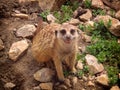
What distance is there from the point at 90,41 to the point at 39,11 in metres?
1.09

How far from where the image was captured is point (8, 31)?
492 centimetres

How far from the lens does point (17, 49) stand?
14.9 ft

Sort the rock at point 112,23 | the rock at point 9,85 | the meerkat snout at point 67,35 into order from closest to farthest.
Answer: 1. the meerkat snout at point 67,35
2. the rock at point 9,85
3. the rock at point 112,23

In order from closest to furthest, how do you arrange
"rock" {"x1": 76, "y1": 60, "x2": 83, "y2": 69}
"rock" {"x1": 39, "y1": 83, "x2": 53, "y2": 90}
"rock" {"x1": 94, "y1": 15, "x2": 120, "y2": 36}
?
"rock" {"x1": 39, "y1": 83, "x2": 53, "y2": 90}
"rock" {"x1": 76, "y1": 60, "x2": 83, "y2": 69}
"rock" {"x1": 94, "y1": 15, "x2": 120, "y2": 36}

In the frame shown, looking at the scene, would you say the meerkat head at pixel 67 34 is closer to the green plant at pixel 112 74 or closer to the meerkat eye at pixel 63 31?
the meerkat eye at pixel 63 31

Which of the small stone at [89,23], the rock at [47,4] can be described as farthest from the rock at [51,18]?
the small stone at [89,23]

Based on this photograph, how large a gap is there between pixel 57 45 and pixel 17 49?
0.77 meters

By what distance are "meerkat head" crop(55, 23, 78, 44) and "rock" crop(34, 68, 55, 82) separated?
60 cm

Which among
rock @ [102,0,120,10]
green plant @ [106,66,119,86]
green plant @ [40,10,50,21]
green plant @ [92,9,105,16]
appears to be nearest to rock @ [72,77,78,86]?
green plant @ [106,66,119,86]

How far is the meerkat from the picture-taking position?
12.8 ft

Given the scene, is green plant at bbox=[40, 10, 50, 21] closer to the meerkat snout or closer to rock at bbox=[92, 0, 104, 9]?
rock at bbox=[92, 0, 104, 9]

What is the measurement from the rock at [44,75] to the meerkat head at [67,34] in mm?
597

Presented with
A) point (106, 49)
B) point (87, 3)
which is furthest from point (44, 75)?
point (87, 3)

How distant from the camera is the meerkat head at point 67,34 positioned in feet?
12.5
